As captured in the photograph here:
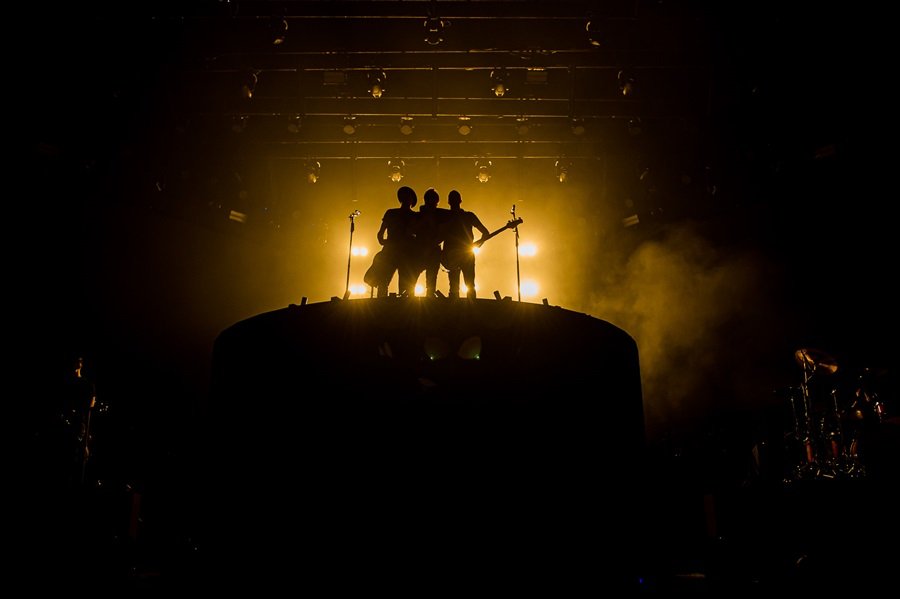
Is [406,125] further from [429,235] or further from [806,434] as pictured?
[806,434]

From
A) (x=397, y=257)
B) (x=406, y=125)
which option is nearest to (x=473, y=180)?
(x=406, y=125)

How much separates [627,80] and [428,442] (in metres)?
6.71

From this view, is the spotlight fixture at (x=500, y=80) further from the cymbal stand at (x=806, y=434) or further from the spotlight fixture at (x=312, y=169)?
the cymbal stand at (x=806, y=434)

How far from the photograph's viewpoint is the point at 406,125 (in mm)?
10016

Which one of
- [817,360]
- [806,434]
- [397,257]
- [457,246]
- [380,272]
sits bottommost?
[806,434]

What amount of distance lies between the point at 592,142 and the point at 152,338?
7.18 m

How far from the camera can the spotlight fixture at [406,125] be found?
9.94m

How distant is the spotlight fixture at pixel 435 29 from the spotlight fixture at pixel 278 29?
1.70 meters

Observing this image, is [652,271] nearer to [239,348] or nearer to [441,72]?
[441,72]

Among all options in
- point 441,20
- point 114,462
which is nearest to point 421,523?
point 114,462

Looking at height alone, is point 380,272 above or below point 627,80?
below

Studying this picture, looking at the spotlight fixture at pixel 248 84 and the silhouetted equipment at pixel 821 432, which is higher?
the spotlight fixture at pixel 248 84

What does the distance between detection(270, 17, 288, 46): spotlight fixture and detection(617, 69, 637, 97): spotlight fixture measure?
4325 millimetres

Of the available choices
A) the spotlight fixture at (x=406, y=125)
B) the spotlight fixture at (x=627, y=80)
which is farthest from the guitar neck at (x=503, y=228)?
the spotlight fixture at (x=406, y=125)
